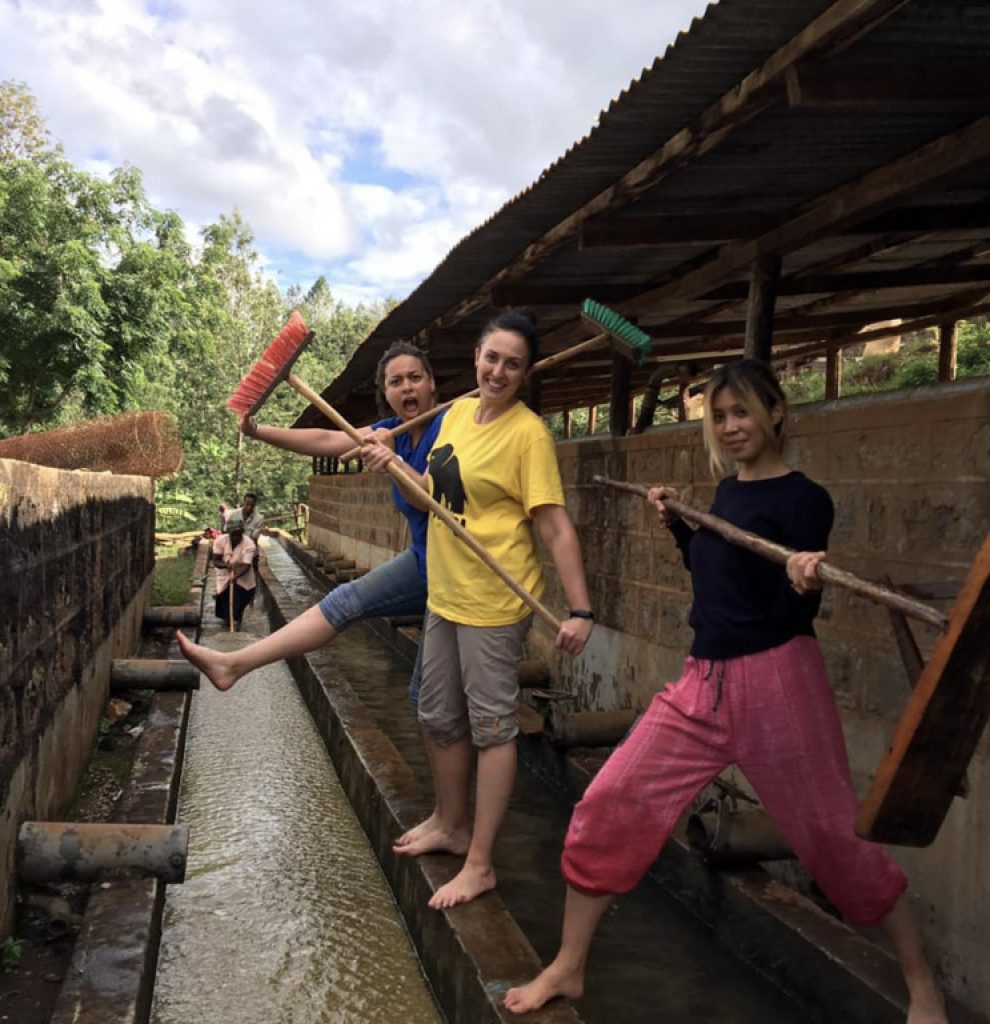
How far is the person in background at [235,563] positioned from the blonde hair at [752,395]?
8891mm

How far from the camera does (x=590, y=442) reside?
20.0 feet

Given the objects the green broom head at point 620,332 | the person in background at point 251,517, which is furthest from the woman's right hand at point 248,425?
the person in background at point 251,517

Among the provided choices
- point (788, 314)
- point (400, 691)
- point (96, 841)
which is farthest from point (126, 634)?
point (788, 314)

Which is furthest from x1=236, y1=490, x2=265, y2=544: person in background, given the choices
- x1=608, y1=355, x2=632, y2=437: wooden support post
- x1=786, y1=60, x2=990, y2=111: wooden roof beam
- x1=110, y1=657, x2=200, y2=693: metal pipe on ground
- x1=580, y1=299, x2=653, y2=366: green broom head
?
x1=786, y1=60, x2=990, y2=111: wooden roof beam

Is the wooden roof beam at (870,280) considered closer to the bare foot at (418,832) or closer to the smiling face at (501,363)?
the smiling face at (501,363)

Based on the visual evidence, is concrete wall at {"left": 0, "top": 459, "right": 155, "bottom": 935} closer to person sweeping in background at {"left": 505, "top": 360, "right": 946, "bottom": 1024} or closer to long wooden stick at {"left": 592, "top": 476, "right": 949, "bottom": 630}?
person sweeping in background at {"left": 505, "top": 360, "right": 946, "bottom": 1024}

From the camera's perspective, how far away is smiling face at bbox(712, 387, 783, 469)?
7.63 feet

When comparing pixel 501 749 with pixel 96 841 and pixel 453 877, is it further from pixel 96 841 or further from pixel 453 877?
pixel 96 841

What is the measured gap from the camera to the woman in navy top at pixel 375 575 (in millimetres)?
3348

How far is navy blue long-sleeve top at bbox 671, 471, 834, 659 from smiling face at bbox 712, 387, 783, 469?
0.07 meters

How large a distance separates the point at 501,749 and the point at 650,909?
1178 millimetres

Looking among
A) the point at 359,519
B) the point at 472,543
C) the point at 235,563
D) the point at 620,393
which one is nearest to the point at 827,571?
the point at 472,543

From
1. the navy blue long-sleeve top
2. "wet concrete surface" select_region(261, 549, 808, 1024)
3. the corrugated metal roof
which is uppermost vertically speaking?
the corrugated metal roof

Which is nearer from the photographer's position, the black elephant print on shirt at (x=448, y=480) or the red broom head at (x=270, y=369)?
the black elephant print on shirt at (x=448, y=480)
